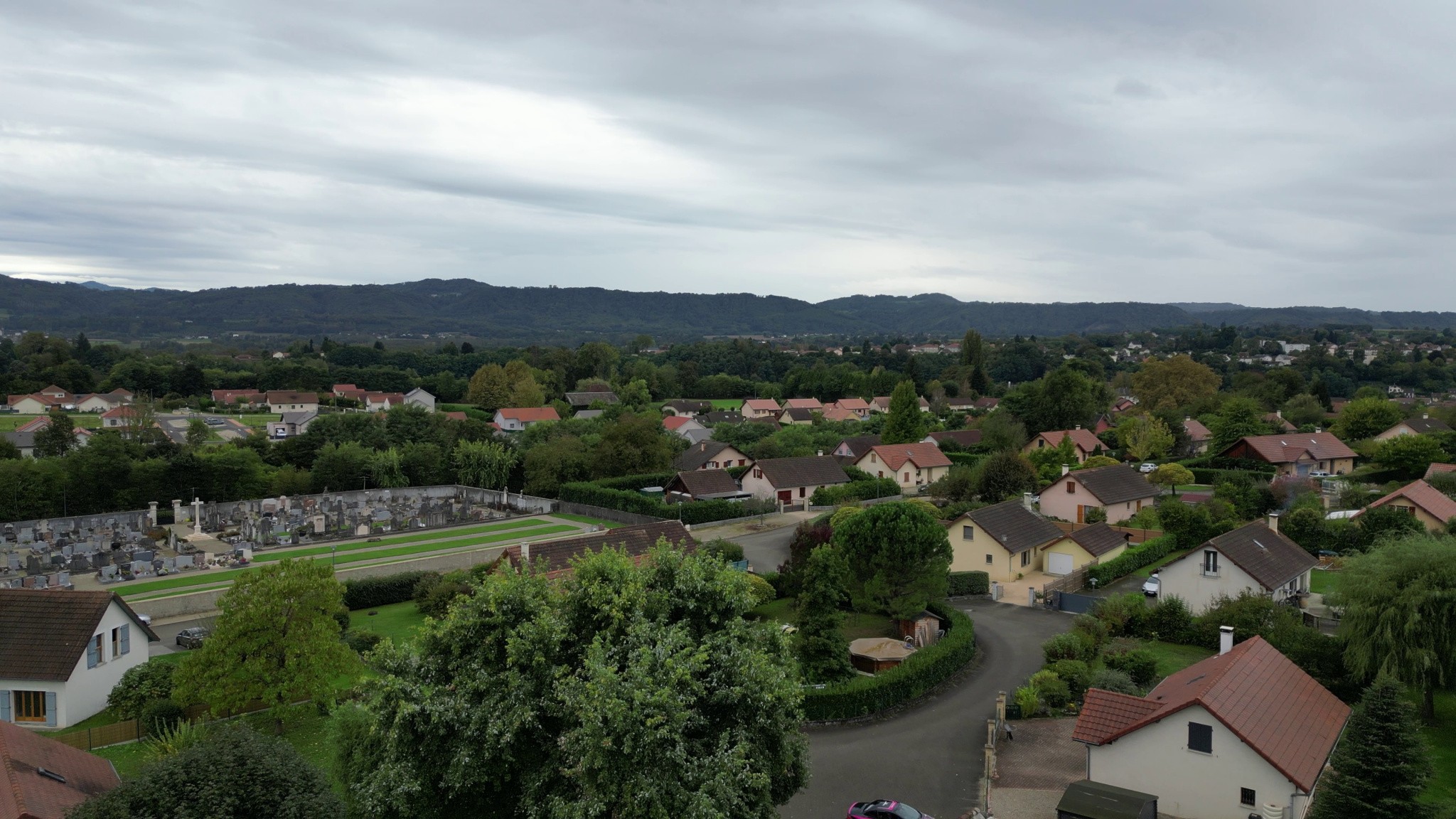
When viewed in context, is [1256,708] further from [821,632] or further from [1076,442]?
[1076,442]

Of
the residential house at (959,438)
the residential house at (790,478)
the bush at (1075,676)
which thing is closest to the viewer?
the bush at (1075,676)

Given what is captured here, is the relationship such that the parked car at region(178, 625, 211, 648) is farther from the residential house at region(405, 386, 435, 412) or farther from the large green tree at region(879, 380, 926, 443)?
the residential house at region(405, 386, 435, 412)

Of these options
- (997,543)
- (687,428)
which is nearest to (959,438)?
(687,428)

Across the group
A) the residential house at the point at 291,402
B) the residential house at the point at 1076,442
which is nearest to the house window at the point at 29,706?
the residential house at the point at 1076,442

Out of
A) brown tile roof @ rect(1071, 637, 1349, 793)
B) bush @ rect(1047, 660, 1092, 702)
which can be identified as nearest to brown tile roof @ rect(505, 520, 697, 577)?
bush @ rect(1047, 660, 1092, 702)

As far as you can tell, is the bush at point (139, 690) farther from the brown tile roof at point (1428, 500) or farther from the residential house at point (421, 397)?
the residential house at point (421, 397)
